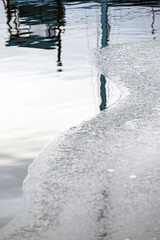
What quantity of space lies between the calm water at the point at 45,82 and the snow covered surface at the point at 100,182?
196 millimetres

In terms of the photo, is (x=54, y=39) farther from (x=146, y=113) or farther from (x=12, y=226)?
(x=12, y=226)

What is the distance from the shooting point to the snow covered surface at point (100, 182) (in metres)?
3.30

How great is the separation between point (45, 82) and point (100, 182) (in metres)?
4.42

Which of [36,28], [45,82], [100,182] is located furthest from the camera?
[36,28]

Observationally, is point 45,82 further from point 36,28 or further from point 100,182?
point 36,28

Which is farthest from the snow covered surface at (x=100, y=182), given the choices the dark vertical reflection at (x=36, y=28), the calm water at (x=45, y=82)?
the dark vertical reflection at (x=36, y=28)

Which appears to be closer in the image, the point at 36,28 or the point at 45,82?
the point at 45,82

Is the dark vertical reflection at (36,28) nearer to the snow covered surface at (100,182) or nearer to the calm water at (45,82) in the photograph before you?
the calm water at (45,82)

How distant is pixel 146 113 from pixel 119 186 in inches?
86.3

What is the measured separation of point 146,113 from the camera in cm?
600

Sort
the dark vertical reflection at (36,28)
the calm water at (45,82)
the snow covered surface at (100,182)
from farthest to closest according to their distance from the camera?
1. the dark vertical reflection at (36,28)
2. the calm water at (45,82)
3. the snow covered surface at (100,182)

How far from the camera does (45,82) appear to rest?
8.24m

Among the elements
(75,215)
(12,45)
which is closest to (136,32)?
(12,45)

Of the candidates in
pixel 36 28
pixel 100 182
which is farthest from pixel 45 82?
pixel 36 28
